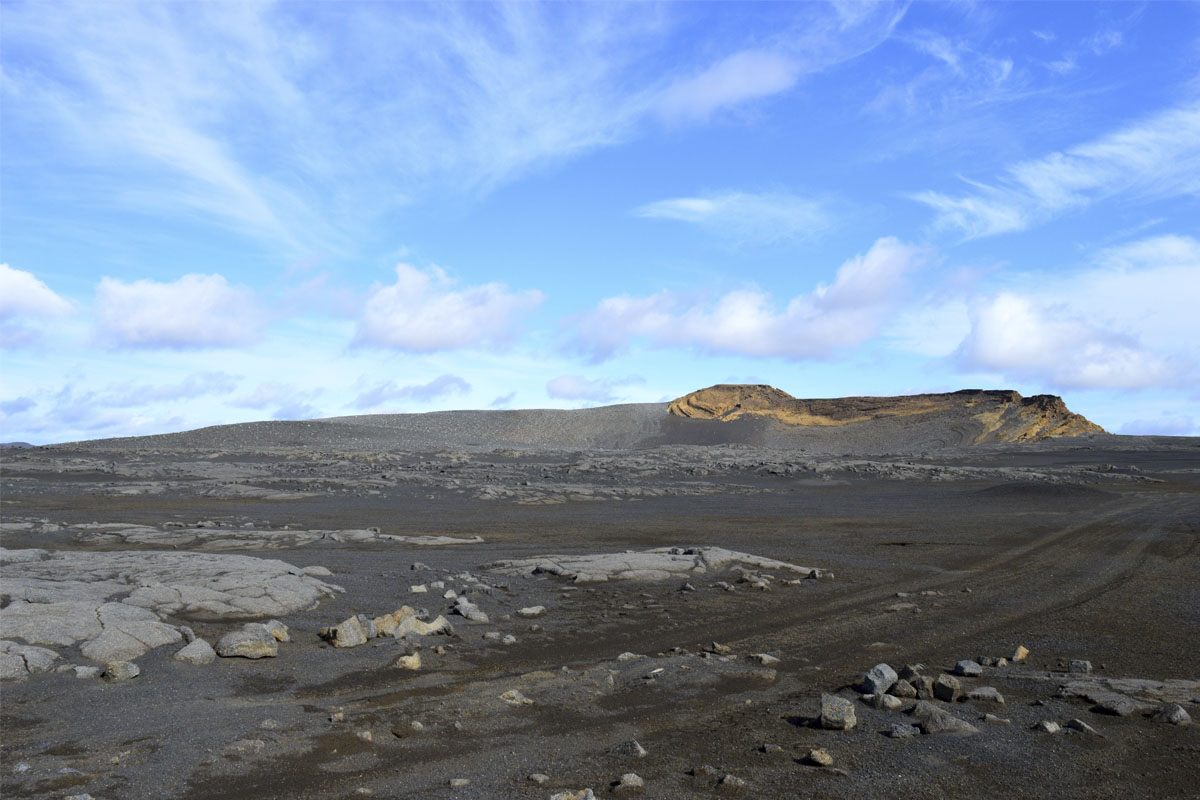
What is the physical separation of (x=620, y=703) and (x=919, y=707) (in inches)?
92.6

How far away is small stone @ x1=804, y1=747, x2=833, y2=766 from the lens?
5230 millimetres

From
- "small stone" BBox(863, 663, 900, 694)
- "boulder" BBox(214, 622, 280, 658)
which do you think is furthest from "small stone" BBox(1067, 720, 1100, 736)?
"boulder" BBox(214, 622, 280, 658)

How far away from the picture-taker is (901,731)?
569 centimetres

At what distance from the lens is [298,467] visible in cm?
3997

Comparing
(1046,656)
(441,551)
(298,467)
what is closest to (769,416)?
(298,467)

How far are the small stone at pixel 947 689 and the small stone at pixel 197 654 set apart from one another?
258 inches

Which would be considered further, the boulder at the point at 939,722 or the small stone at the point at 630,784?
the boulder at the point at 939,722

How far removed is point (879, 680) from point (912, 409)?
7491 centimetres

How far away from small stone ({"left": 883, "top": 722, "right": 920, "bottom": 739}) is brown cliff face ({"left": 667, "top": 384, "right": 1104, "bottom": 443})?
70051mm

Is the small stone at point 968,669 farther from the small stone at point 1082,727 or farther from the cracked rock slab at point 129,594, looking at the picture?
the cracked rock slab at point 129,594

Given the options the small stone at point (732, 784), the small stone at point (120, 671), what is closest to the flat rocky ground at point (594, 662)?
the small stone at point (732, 784)

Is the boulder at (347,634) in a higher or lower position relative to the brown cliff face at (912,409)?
lower

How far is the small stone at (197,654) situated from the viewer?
742cm

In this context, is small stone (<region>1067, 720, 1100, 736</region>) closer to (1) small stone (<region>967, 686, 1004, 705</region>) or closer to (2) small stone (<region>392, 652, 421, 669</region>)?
(1) small stone (<region>967, 686, 1004, 705</region>)
